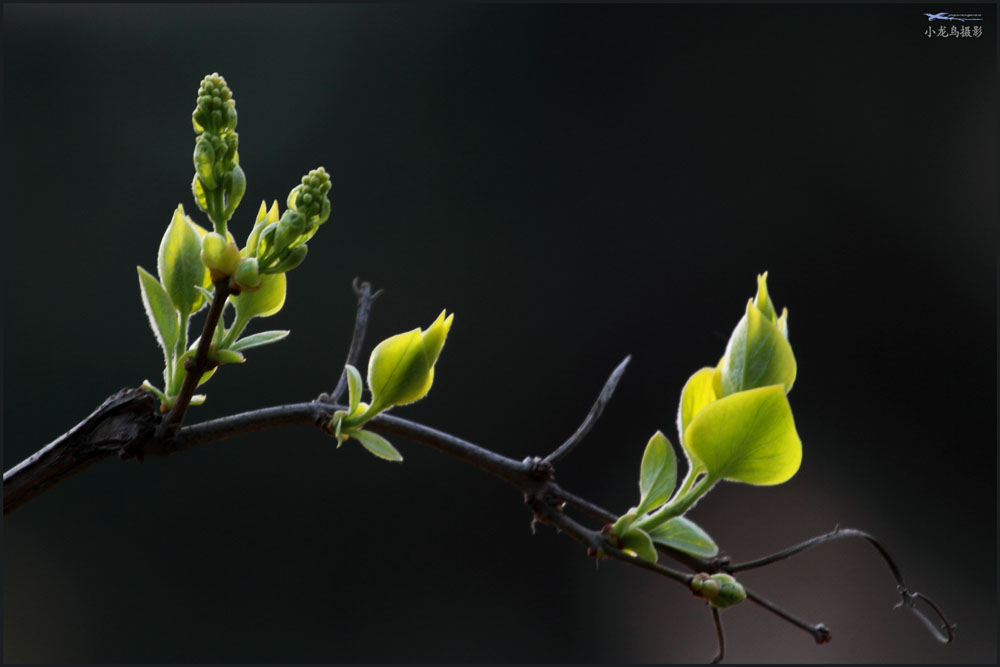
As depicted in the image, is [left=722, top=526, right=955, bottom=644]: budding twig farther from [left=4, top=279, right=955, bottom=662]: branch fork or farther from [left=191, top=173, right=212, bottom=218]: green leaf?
[left=191, top=173, right=212, bottom=218]: green leaf

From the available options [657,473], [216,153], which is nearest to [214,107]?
[216,153]

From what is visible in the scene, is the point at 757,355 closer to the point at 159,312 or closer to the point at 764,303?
the point at 764,303

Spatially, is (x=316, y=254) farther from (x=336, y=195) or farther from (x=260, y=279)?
(x=260, y=279)

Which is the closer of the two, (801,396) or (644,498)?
(644,498)

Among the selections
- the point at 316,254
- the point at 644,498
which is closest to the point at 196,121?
the point at 644,498

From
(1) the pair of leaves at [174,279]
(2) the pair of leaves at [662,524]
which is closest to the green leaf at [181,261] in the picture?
(1) the pair of leaves at [174,279]
